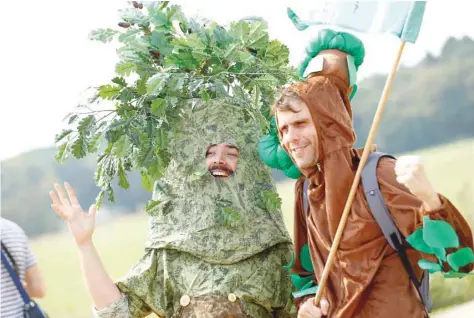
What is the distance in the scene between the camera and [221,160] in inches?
113

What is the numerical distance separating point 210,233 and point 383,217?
2.51ft

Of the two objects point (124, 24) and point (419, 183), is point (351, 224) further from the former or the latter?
point (124, 24)

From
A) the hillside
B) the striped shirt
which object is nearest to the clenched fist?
the striped shirt

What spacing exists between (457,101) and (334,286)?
3214 mm

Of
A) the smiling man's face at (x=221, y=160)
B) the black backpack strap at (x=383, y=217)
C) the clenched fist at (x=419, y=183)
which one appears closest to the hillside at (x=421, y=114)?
the smiling man's face at (x=221, y=160)

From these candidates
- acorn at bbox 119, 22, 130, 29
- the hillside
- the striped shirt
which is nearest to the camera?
the striped shirt

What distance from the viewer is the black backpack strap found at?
240 cm

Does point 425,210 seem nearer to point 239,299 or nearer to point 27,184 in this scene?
point 239,299

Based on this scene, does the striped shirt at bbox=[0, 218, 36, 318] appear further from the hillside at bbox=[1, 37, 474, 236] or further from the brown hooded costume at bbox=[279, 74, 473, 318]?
the hillside at bbox=[1, 37, 474, 236]

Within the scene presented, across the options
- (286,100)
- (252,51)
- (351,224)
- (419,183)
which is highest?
(252,51)

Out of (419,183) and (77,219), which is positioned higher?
(419,183)

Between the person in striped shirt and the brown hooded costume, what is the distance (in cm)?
117

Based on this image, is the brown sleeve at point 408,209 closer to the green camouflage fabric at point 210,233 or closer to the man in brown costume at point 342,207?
the man in brown costume at point 342,207

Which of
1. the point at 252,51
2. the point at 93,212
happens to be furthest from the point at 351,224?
the point at 93,212
